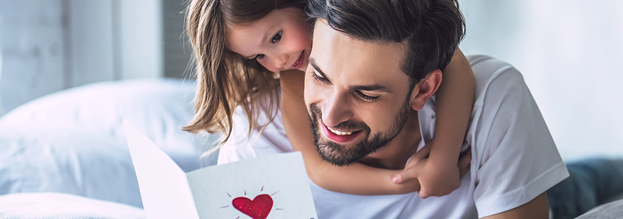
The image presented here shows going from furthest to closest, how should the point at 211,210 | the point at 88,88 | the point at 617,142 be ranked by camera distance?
1. the point at 88,88
2. the point at 617,142
3. the point at 211,210

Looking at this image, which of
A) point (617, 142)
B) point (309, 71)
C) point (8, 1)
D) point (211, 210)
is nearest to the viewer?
point (211, 210)

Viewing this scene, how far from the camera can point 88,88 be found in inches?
90.8

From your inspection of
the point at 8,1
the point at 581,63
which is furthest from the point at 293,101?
the point at 8,1

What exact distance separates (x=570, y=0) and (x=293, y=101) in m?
1.60

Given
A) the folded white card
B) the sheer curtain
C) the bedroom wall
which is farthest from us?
the bedroom wall

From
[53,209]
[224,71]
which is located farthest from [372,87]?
[53,209]

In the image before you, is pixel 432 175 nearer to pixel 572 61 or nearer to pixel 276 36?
pixel 276 36

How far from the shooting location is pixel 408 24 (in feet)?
3.03

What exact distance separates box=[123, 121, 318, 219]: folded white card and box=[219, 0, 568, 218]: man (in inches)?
8.6

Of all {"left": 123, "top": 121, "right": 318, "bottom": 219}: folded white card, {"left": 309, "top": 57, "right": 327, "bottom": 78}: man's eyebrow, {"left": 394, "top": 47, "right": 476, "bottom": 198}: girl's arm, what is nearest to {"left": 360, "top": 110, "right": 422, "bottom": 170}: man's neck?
{"left": 394, "top": 47, "right": 476, "bottom": 198}: girl's arm

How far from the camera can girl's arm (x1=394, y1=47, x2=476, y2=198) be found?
3.31 feet

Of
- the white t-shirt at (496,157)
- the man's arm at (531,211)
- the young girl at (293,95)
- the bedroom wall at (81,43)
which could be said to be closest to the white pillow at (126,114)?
the bedroom wall at (81,43)

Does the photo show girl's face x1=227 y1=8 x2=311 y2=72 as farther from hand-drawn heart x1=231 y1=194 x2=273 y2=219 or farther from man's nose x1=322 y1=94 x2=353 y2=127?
hand-drawn heart x1=231 y1=194 x2=273 y2=219

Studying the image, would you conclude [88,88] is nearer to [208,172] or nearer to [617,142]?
[208,172]
